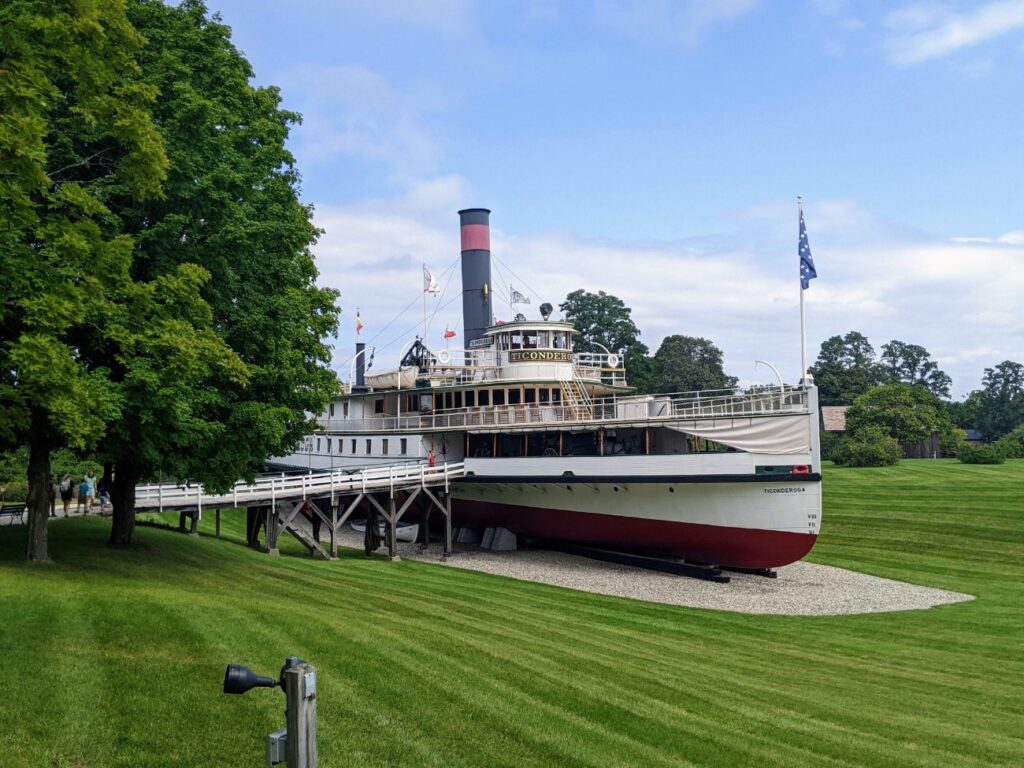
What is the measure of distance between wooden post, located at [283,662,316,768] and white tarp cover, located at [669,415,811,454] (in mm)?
24539

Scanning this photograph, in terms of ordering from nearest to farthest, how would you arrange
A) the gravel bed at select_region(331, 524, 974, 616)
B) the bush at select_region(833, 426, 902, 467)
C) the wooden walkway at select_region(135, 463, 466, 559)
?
the gravel bed at select_region(331, 524, 974, 616)
the wooden walkway at select_region(135, 463, 466, 559)
the bush at select_region(833, 426, 902, 467)

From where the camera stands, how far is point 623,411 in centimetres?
3155

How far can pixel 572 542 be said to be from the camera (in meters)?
34.5

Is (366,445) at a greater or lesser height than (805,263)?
lesser

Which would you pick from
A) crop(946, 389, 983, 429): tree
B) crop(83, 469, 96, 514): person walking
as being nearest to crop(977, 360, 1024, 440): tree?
crop(946, 389, 983, 429): tree

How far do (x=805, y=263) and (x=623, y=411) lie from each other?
26.7 feet

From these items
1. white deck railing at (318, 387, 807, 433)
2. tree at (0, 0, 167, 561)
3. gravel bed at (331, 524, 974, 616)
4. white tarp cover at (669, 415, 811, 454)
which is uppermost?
tree at (0, 0, 167, 561)

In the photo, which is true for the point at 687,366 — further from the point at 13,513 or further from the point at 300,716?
the point at 300,716

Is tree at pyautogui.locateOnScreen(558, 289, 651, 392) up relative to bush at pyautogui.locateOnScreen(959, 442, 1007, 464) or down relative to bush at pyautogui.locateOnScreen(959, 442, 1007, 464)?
up

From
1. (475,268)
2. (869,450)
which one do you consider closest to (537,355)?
(475,268)

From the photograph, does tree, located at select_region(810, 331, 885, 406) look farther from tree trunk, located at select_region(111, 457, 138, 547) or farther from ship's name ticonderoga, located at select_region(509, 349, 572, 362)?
tree trunk, located at select_region(111, 457, 138, 547)

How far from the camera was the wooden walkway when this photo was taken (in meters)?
27.8

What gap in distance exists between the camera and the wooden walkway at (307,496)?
27812mm

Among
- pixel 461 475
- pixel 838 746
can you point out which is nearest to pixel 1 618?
pixel 838 746
